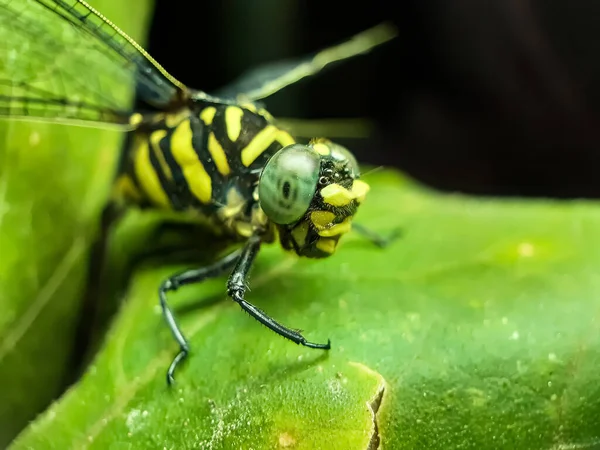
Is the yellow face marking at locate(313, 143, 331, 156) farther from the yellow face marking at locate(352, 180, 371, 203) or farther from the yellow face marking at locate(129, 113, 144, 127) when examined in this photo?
Result: the yellow face marking at locate(129, 113, 144, 127)

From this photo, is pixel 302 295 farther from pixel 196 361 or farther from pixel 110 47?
pixel 110 47

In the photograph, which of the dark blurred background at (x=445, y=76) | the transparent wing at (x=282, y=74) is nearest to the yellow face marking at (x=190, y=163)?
the transparent wing at (x=282, y=74)

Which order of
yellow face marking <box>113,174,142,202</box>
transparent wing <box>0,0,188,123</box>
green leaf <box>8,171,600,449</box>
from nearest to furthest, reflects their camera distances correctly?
green leaf <box>8,171,600,449</box>, transparent wing <box>0,0,188,123</box>, yellow face marking <box>113,174,142,202</box>

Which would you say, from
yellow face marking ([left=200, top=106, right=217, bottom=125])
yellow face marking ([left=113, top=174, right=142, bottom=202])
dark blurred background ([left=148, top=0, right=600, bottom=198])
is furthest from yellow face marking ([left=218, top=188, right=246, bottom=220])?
dark blurred background ([left=148, top=0, right=600, bottom=198])

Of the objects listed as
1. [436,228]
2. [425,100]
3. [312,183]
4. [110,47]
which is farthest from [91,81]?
[425,100]

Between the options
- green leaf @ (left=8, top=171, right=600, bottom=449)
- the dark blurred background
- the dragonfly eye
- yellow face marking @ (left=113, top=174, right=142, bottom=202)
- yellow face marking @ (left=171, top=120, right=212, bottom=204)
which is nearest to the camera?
green leaf @ (left=8, top=171, right=600, bottom=449)

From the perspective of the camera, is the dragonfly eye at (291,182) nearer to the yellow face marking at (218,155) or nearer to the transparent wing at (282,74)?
the yellow face marking at (218,155)

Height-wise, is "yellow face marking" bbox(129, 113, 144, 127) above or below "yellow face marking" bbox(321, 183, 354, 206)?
above

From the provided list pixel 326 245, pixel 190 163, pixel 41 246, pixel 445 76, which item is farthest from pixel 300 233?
pixel 445 76
